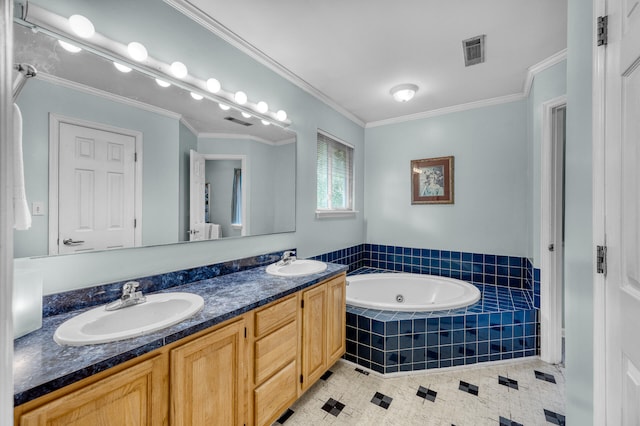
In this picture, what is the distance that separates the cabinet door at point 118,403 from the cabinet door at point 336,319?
1168mm

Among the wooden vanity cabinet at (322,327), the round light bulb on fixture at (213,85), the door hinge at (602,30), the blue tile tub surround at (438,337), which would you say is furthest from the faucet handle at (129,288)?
the door hinge at (602,30)

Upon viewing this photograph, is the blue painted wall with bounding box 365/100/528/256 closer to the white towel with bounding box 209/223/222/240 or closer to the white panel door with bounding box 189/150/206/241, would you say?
the white towel with bounding box 209/223/222/240

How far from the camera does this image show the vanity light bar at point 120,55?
1.13 meters

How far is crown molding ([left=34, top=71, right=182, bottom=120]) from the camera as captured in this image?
115 centimetres

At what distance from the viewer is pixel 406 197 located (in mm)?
3525

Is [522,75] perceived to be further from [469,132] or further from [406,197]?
[406,197]

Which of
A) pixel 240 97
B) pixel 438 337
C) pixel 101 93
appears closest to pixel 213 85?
pixel 240 97

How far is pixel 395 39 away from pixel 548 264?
2181 millimetres

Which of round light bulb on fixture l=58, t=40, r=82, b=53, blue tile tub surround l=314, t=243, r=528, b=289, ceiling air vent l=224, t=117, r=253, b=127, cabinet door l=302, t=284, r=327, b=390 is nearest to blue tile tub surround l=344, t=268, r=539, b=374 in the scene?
cabinet door l=302, t=284, r=327, b=390

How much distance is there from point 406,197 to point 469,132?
1011 millimetres

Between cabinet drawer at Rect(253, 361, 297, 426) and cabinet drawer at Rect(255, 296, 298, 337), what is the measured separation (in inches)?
10.9

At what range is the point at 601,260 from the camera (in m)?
0.91

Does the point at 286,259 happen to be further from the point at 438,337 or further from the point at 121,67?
the point at 121,67

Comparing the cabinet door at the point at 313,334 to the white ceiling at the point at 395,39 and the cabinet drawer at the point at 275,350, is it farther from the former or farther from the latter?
the white ceiling at the point at 395,39
